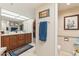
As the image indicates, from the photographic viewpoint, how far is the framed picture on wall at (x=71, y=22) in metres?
1.46

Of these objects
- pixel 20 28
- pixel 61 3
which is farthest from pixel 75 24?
pixel 20 28

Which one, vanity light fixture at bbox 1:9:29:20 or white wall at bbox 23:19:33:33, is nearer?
vanity light fixture at bbox 1:9:29:20

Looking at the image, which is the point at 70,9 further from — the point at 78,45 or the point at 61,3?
the point at 78,45

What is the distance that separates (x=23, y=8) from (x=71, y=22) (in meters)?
0.71

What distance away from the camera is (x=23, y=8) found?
1412 millimetres

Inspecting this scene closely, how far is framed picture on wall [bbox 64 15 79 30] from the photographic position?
4.78 feet

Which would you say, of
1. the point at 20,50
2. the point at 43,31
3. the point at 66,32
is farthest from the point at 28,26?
the point at 66,32

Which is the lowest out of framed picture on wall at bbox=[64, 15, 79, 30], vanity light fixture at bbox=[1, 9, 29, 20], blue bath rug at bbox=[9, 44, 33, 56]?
blue bath rug at bbox=[9, 44, 33, 56]

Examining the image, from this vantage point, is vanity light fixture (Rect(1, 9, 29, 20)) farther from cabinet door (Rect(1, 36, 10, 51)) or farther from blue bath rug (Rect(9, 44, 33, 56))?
blue bath rug (Rect(9, 44, 33, 56))

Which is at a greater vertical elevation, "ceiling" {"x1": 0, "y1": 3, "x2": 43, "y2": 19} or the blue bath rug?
"ceiling" {"x1": 0, "y1": 3, "x2": 43, "y2": 19}

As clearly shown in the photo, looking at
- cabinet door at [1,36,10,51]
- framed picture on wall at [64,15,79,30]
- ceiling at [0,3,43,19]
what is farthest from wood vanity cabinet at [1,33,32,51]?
framed picture on wall at [64,15,79,30]

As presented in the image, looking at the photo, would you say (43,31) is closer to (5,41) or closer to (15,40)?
(15,40)

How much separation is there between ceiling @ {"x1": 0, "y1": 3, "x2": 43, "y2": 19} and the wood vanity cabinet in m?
0.29

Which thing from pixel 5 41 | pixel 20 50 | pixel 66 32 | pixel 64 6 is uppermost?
pixel 64 6
